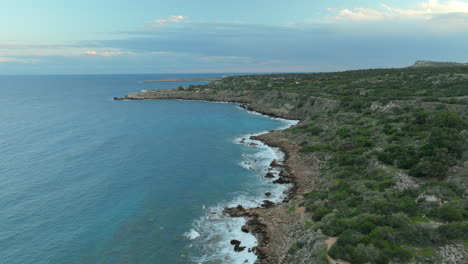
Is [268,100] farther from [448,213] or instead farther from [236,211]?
[448,213]

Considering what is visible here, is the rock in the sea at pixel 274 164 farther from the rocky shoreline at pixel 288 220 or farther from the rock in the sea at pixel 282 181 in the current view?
the rock in the sea at pixel 282 181

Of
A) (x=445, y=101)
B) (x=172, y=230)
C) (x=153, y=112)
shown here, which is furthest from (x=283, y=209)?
(x=153, y=112)

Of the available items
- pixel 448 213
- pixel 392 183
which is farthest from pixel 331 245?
pixel 392 183

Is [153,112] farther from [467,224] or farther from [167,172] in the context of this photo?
[467,224]

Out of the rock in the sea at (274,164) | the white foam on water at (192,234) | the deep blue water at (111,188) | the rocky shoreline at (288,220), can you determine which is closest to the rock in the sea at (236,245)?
the rocky shoreline at (288,220)

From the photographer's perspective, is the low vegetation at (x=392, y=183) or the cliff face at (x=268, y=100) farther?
the cliff face at (x=268, y=100)

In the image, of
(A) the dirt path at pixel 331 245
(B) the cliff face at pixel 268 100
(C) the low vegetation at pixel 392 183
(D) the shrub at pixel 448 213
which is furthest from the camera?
(B) the cliff face at pixel 268 100

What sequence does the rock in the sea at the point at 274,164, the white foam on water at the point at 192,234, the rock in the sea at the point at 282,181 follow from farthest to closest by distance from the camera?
1. the rock in the sea at the point at 274,164
2. the rock in the sea at the point at 282,181
3. the white foam on water at the point at 192,234

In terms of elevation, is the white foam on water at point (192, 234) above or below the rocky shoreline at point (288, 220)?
below
